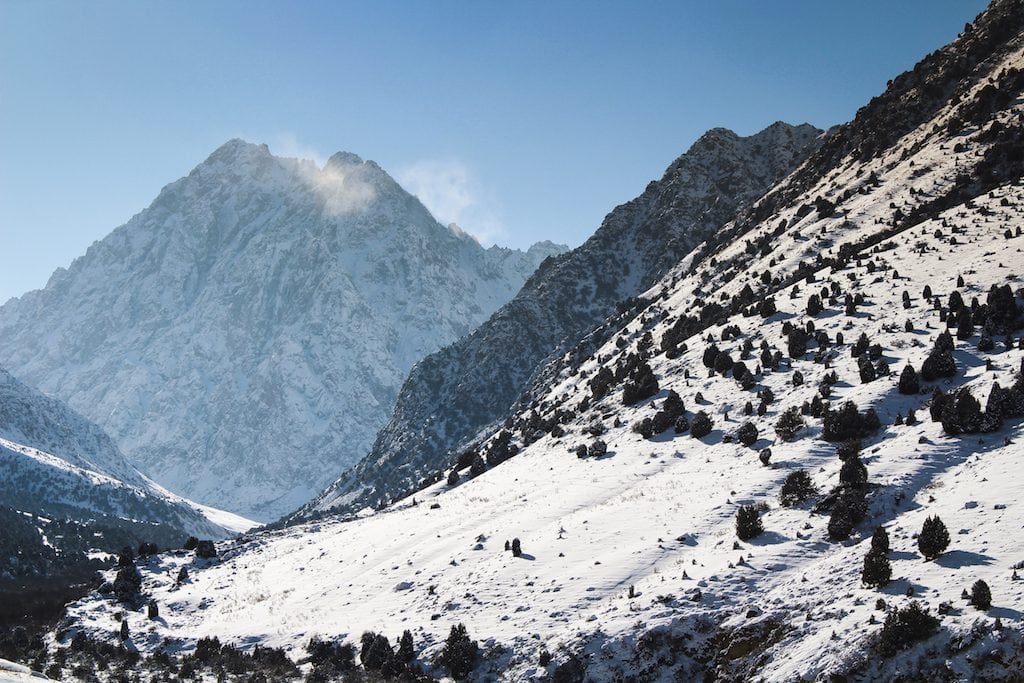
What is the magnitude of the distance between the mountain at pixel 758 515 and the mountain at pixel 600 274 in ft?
294

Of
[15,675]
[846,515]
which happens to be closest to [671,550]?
[846,515]

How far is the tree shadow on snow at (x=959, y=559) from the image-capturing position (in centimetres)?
2267

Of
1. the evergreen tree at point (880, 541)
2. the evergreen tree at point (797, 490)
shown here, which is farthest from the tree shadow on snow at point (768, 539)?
the evergreen tree at point (880, 541)

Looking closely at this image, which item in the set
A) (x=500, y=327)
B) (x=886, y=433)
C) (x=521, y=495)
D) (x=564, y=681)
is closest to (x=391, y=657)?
(x=564, y=681)

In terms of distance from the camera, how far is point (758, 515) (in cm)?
3098

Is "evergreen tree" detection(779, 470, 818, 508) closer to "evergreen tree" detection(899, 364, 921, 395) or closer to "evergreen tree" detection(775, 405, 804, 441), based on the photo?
"evergreen tree" detection(775, 405, 804, 441)

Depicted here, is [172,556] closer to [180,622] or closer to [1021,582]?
[180,622]

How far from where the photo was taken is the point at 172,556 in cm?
6838

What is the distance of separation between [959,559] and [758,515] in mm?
8605

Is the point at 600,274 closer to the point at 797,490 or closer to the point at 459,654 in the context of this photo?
the point at 797,490

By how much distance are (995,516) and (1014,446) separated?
22.5ft

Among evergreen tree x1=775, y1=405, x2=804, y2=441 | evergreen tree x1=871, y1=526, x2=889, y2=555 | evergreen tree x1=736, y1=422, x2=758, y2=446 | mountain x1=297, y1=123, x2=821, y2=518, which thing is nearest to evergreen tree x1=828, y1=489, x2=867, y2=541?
evergreen tree x1=871, y1=526, x2=889, y2=555

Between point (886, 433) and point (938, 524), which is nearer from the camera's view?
point (938, 524)

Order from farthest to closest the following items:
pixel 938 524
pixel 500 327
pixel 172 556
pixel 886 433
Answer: pixel 500 327 → pixel 172 556 → pixel 886 433 → pixel 938 524
